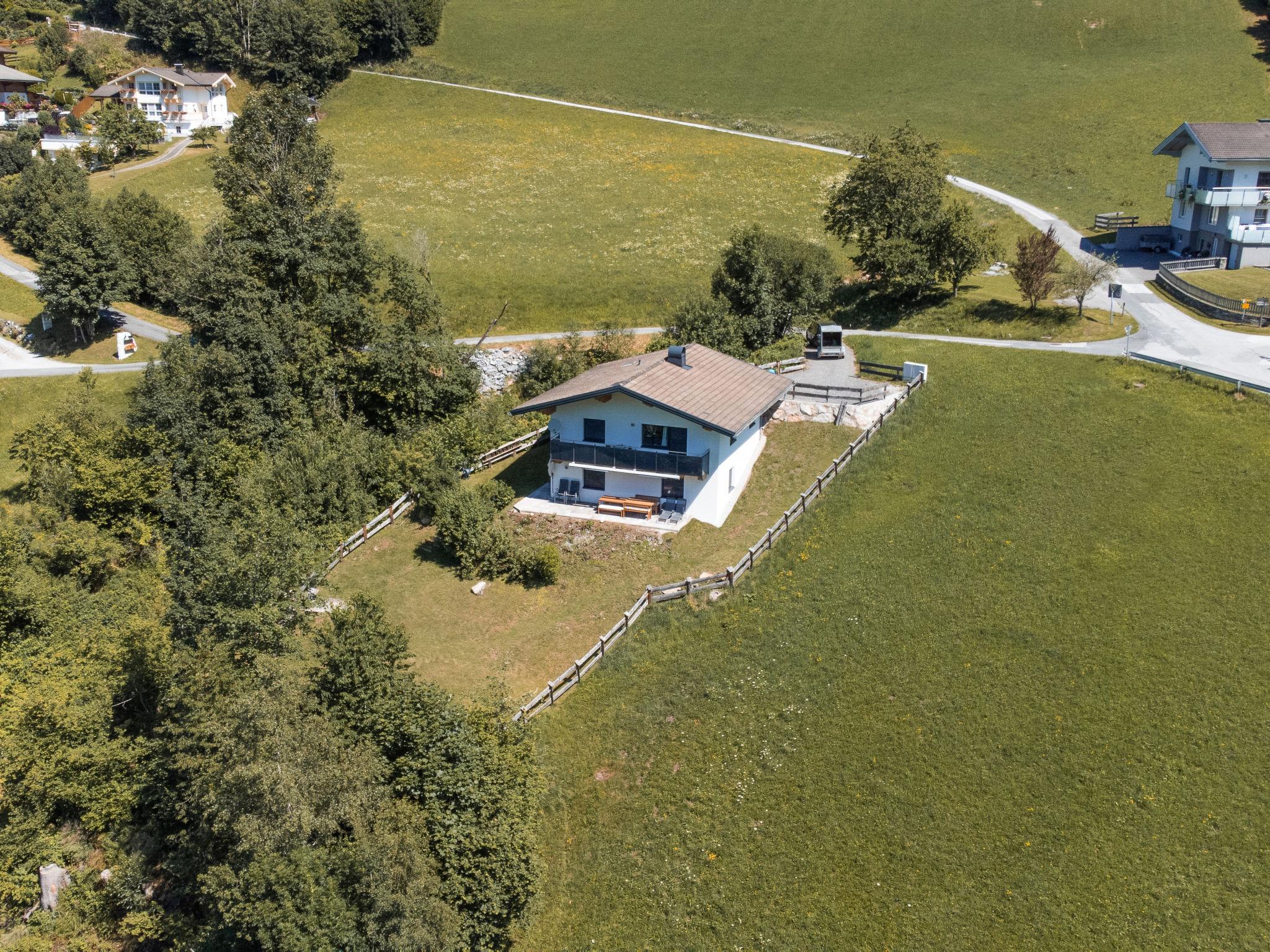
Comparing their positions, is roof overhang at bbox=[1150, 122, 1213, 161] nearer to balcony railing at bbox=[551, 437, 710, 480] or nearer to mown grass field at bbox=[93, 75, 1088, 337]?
mown grass field at bbox=[93, 75, 1088, 337]

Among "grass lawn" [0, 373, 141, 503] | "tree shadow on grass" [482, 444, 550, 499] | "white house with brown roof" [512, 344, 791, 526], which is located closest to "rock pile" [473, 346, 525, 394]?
"tree shadow on grass" [482, 444, 550, 499]

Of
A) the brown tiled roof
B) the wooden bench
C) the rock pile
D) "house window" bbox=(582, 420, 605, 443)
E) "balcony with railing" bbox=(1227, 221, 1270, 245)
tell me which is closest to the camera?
the brown tiled roof

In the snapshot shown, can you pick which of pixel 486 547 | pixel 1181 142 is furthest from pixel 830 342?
pixel 1181 142

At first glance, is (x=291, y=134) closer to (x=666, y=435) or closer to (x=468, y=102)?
(x=666, y=435)

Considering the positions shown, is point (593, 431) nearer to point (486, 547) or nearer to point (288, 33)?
point (486, 547)

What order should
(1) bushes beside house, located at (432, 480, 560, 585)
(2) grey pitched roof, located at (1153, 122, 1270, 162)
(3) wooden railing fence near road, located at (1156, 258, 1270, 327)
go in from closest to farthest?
(1) bushes beside house, located at (432, 480, 560, 585) → (3) wooden railing fence near road, located at (1156, 258, 1270, 327) → (2) grey pitched roof, located at (1153, 122, 1270, 162)

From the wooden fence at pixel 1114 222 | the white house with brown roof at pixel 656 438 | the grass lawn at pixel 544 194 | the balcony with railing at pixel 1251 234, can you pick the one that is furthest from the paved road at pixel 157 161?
the balcony with railing at pixel 1251 234
